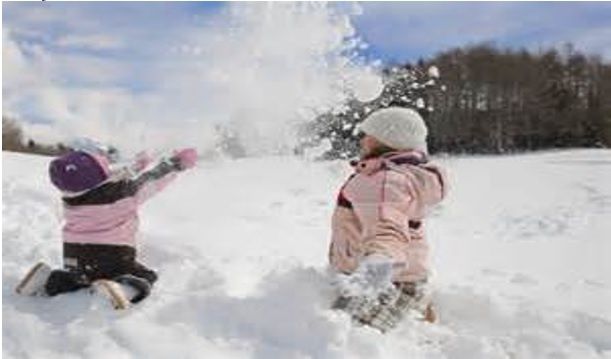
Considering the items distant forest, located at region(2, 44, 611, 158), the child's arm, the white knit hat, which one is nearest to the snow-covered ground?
the child's arm

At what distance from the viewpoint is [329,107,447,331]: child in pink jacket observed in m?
3.92

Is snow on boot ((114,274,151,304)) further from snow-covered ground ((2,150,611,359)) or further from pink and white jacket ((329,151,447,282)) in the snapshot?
pink and white jacket ((329,151,447,282))

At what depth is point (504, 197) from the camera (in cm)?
1386

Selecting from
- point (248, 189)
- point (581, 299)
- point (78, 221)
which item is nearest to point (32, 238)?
point (78, 221)

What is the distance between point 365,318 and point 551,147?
99.1ft

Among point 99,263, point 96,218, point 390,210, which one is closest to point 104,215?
point 96,218

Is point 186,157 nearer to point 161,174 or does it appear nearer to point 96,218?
point 161,174

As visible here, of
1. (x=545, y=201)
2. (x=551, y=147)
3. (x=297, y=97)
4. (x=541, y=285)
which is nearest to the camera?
(x=541, y=285)

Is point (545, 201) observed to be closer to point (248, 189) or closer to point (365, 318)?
point (248, 189)

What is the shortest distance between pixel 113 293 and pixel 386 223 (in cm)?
106

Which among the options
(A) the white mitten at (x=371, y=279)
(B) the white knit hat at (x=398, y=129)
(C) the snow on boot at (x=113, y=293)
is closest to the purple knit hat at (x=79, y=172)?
(C) the snow on boot at (x=113, y=293)

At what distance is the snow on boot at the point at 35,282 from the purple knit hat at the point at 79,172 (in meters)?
0.37

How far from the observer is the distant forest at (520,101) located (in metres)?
30.5

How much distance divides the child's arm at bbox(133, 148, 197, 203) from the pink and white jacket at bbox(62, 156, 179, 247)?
0.04 metres
